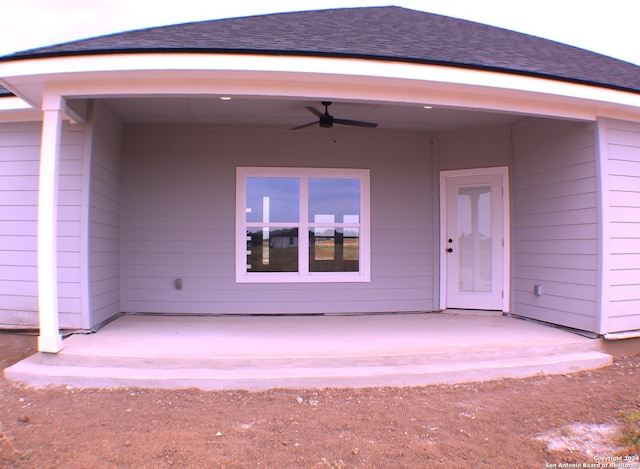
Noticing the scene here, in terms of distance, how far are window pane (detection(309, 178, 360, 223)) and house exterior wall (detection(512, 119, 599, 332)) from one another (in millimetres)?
2143

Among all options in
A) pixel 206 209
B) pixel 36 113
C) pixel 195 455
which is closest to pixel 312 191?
pixel 206 209

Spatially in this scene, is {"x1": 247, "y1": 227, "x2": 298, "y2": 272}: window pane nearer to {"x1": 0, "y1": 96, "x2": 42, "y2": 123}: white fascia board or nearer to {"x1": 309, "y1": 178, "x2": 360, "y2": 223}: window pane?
{"x1": 309, "y1": 178, "x2": 360, "y2": 223}: window pane

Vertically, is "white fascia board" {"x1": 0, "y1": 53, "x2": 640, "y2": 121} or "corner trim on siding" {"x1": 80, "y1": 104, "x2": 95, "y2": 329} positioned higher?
"white fascia board" {"x1": 0, "y1": 53, "x2": 640, "y2": 121}

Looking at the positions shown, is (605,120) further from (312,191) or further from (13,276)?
(13,276)

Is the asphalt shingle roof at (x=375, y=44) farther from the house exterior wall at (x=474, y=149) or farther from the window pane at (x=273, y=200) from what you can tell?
the window pane at (x=273, y=200)

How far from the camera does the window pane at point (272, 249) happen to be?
5.55 m

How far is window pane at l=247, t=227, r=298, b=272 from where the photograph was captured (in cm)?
555

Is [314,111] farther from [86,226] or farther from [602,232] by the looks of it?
[602,232]

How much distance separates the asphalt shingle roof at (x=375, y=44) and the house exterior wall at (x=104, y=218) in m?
1.18

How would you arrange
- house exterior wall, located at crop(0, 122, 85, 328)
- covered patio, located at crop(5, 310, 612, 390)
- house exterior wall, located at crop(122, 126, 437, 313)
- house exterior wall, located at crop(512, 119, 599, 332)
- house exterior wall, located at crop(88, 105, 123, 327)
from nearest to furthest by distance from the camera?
covered patio, located at crop(5, 310, 612, 390), house exterior wall, located at crop(512, 119, 599, 332), house exterior wall, located at crop(88, 105, 123, 327), house exterior wall, located at crop(0, 122, 85, 328), house exterior wall, located at crop(122, 126, 437, 313)

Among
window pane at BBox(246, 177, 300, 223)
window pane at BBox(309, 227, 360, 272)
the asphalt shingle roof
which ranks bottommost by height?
window pane at BBox(309, 227, 360, 272)

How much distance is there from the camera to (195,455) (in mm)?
2414

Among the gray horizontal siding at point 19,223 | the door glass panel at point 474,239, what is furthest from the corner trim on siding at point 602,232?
the gray horizontal siding at point 19,223

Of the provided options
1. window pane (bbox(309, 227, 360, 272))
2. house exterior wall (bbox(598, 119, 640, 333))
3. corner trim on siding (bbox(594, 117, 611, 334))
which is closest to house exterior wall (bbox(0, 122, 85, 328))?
window pane (bbox(309, 227, 360, 272))
